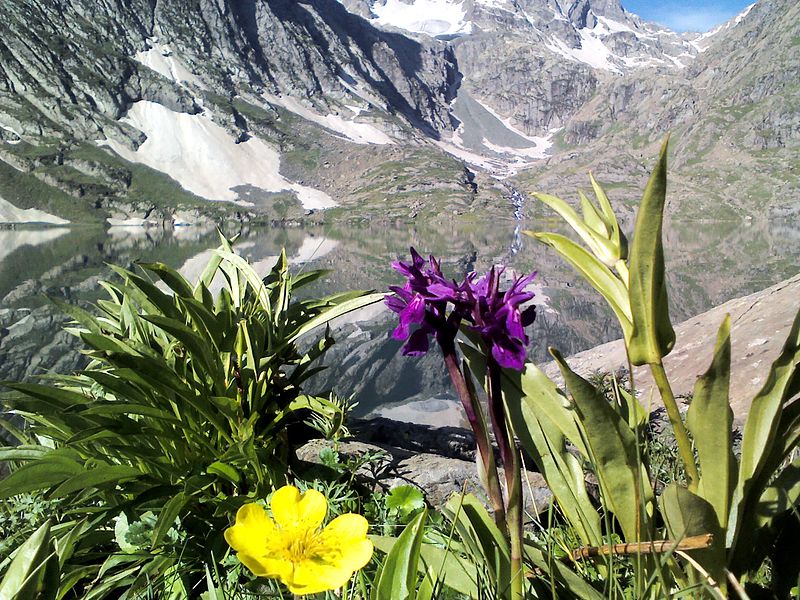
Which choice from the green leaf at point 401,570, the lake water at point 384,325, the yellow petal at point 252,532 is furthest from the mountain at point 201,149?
the yellow petal at point 252,532

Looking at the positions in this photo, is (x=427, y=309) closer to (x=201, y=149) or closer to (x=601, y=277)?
(x=601, y=277)

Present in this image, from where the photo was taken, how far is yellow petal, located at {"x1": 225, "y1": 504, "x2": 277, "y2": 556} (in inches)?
36.4

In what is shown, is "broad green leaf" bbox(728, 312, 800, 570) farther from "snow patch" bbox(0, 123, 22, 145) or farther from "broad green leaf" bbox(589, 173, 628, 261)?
"snow patch" bbox(0, 123, 22, 145)

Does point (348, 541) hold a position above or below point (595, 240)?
below

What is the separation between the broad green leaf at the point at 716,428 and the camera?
1.24 m

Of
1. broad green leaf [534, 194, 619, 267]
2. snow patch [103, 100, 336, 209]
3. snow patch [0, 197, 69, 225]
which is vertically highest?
snow patch [103, 100, 336, 209]

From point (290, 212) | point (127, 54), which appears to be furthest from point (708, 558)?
point (127, 54)

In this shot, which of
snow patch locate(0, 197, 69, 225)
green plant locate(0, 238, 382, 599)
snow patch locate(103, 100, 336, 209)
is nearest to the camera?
green plant locate(0, 238, 382, 599)

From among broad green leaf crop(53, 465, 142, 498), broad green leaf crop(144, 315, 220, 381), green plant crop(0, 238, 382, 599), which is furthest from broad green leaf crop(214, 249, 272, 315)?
broad green leaf crop(53, 465, 142, 498)

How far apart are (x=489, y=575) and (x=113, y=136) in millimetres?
190851

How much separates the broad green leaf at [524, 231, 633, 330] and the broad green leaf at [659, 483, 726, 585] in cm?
43

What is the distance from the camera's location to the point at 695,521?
129 centimetres

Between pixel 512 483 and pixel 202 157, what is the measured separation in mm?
188620

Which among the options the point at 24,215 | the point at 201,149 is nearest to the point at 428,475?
the point at 24,215
